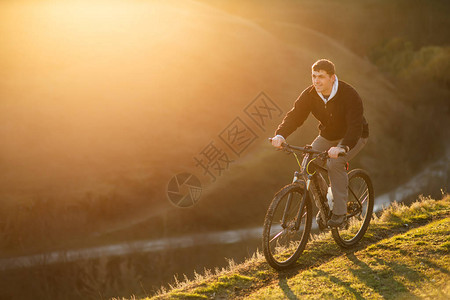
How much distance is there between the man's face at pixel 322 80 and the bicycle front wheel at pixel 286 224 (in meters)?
1.46

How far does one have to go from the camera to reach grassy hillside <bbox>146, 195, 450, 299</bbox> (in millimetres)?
5609

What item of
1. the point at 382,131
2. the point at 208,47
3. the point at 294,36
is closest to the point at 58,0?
the point at 208,47

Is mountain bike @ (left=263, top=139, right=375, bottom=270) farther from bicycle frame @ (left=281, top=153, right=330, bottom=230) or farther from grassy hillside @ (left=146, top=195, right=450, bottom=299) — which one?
grassy hillside @ (left=146, top=195, right=450, bottom=299)

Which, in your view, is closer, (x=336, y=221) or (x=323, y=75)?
(x=323, y=75)

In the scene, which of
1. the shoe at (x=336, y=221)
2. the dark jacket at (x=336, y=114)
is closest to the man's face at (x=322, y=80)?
the dark jacket at (x=336, y=114)

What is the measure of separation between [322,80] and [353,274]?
2860mm

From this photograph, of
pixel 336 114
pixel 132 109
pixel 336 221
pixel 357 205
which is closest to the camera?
pixel 336 114

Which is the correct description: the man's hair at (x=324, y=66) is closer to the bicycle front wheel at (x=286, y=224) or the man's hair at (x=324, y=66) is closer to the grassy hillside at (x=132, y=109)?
the bicycle front wheel at (x=286, y=224)

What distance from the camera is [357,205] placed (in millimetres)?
7520

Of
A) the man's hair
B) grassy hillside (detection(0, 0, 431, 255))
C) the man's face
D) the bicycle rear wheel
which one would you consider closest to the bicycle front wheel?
the bicycle rear wheel

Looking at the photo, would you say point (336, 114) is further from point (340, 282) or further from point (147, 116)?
point (147, 116)

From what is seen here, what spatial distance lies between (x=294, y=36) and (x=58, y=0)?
45169 mm

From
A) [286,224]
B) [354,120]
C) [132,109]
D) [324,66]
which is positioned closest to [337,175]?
[354,120]

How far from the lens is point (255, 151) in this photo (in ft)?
150
